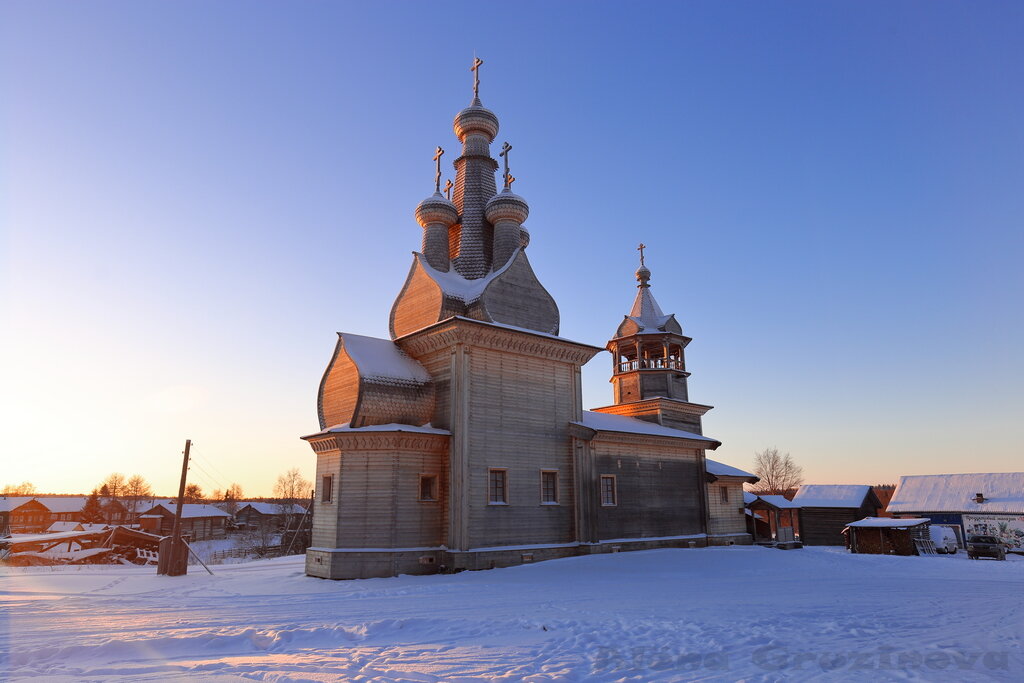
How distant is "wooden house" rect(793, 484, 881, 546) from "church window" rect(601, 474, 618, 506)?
23.3 meters

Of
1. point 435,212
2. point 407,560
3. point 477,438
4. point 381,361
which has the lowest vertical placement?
point 407,560

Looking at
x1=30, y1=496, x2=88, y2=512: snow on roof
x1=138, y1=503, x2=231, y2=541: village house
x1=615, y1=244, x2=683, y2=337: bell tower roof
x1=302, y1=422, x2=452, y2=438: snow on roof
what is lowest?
x1=138, y1=503, x2=231, y2=541: village house

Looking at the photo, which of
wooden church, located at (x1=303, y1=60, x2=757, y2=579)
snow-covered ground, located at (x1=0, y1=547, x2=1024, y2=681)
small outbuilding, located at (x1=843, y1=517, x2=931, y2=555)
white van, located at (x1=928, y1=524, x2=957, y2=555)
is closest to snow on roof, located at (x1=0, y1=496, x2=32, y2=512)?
snow-covered ground, located at (x1=0, y1=547, x2=1024, y2=681)

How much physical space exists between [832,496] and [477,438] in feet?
107

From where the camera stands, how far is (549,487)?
74.7ft

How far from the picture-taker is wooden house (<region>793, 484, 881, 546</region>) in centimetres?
4094

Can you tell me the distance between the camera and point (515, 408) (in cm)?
2212

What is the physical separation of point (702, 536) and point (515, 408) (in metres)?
12.3

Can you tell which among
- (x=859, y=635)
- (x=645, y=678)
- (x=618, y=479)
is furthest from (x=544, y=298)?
(x=645, y=678)

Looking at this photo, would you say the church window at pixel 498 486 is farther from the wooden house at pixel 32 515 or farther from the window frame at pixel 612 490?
the wooden house at pixel 32 515

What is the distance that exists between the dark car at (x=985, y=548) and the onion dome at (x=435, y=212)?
1147 inches

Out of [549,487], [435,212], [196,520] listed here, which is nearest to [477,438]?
[549,487]

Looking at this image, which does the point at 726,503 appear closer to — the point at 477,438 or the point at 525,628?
the point at 477,438

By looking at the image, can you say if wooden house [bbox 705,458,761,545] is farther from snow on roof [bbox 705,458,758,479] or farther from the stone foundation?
the stone foundation
